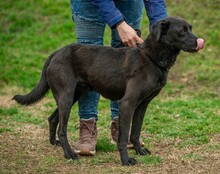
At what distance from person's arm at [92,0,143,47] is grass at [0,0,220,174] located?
1143 mm

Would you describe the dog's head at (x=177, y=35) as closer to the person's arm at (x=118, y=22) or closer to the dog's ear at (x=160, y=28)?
the dog's ear at (x=160, y=28)

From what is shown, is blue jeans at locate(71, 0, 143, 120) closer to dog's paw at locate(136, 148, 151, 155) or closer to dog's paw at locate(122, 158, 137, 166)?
dog's paw at locate(136, 148, 151, 155)

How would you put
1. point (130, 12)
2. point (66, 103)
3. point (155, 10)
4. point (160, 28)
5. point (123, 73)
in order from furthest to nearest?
point (130, 12) → point (155, 10) → point (66, 103) → point (123, 73) → point (160, 28)

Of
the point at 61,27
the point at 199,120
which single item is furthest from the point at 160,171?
the point at 61,27

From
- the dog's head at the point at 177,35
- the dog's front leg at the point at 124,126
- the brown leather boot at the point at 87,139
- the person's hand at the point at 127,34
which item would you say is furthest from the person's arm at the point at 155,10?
the brown leather boot at the point at 87,139

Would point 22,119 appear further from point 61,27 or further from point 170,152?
point 61,27

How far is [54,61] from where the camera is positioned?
219 inches

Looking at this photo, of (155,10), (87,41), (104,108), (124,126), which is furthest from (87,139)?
(104,108)

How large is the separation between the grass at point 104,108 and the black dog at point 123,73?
301mm

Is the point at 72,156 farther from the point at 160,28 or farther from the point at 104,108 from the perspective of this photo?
the point at 104,108

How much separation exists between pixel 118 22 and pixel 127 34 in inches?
5.6

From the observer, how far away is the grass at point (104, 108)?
17.4 feet


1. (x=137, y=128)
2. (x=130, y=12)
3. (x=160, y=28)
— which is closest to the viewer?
(x=160, y=28)

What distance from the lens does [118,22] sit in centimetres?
536
